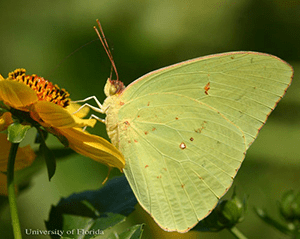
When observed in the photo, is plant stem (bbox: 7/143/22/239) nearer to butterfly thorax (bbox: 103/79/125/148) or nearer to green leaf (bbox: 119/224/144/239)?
green leaf (bbox: 119/224/144/239)

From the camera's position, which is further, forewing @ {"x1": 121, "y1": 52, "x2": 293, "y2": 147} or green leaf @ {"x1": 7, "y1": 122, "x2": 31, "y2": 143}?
forewing @ {"x1": 121, "y1": 52, "x2": 293, "y2": 147}

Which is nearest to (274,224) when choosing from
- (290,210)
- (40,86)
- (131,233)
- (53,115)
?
(290,210)

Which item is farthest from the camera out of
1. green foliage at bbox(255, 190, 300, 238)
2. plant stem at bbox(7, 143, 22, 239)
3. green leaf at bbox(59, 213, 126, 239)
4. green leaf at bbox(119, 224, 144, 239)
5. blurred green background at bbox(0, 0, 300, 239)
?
blurred green background at bbox(0, 0, 300, 239)

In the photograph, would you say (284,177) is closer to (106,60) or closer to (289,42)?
(289,42)

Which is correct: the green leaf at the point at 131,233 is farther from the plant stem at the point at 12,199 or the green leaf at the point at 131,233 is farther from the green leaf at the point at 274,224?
the green leaf at the point at 274,224

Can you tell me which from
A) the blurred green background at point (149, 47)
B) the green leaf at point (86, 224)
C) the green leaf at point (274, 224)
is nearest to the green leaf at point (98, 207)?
the green leaf at point (86, 224)

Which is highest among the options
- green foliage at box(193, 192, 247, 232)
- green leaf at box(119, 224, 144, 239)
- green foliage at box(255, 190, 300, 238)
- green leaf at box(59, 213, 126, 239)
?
green leaf at box(119, 224, 144, 239)

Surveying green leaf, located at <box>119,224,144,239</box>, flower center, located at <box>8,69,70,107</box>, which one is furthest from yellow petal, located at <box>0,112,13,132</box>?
green leaf, located at <box>119,224,144,239</box>
